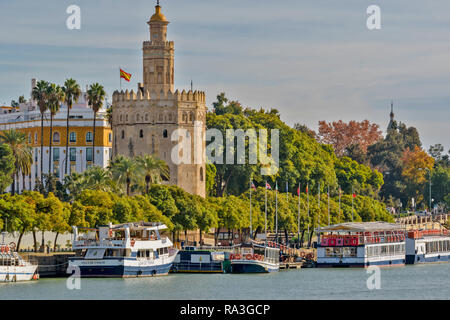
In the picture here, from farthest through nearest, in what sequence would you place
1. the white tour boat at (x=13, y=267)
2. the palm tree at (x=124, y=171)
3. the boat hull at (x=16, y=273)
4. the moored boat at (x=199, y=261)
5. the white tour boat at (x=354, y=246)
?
the palm tree at (x=124, y=171) < the white tour boat at (x=354, y=246) < the moored boat at (x=199, y=261) < the white tour boat at (x=13, y=267) < the boat hull at (x=16, y=273)

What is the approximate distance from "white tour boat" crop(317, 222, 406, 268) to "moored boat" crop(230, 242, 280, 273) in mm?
9731

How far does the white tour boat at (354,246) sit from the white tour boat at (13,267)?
3158cm

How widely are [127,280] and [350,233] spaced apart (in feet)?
99.6

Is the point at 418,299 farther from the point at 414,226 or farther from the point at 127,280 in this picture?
the point at 414,226

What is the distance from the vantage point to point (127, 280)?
97.4 metres

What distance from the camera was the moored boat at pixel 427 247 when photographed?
433 feet

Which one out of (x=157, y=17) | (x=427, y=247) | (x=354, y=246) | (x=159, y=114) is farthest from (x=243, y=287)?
(x=157, y=17)

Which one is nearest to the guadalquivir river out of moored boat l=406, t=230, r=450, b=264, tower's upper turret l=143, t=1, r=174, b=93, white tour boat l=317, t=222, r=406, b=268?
white tour boat l=317, t=222, r=406, b=268

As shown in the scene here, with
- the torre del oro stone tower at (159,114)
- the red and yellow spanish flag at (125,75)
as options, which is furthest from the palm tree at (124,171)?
the torre del oro stone tower at (159,114)

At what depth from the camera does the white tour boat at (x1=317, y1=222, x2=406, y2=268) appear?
118 m

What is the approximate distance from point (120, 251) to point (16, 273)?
30.3ft

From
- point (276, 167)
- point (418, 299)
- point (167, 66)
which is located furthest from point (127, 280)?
point (276, 167)

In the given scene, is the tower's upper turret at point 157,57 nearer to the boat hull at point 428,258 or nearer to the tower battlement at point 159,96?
the tower battlement at point 159,96

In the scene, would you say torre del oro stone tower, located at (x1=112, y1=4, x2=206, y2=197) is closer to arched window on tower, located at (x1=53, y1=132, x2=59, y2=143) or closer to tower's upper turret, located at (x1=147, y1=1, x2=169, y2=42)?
tower's upper turret, located at (x1=147, y1=1, x2=169, y2=42)
